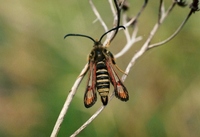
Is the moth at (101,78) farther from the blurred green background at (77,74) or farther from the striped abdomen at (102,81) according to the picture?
the blurred green background at (77,74)

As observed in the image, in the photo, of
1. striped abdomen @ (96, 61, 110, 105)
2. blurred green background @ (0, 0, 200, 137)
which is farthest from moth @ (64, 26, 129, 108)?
blurred green background @ (0, 0, 200, 137)

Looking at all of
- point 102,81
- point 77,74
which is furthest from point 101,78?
point 77,74

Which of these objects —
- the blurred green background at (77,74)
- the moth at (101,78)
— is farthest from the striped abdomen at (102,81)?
the blurred green background at (77,74)

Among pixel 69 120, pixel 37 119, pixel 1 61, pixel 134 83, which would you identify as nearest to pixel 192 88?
pixel 134 83

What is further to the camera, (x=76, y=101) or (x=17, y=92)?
(x=17, y=92)

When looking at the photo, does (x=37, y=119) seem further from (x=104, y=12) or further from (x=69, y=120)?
(x=104, y=12)

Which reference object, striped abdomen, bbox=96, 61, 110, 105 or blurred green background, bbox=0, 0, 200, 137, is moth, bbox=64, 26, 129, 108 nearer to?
striped abdomen, bbox=96, 61, 110, 105
